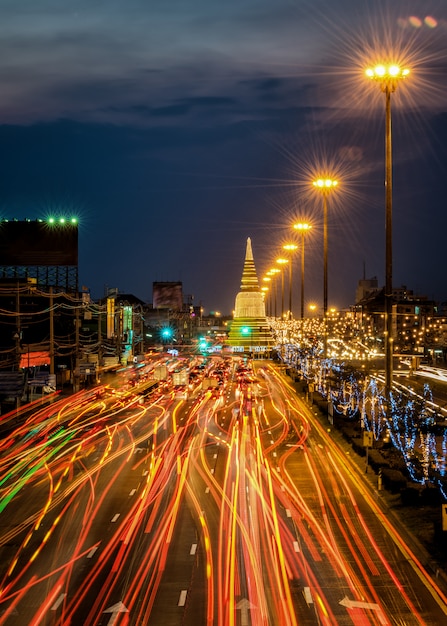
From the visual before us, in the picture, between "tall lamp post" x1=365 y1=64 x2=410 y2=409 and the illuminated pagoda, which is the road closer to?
"tall lamp post" x1=365 y1=64 x2=410 y2=409

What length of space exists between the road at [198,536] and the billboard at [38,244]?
51.0 metres

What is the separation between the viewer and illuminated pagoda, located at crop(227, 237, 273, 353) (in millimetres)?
143875

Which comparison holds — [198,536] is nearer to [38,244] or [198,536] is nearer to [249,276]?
[38,244]

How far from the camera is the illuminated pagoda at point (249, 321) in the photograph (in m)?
144

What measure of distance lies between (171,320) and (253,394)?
134547 millimetres

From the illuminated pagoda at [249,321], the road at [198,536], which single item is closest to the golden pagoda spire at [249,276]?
the illuminated pagoda at [249,321]

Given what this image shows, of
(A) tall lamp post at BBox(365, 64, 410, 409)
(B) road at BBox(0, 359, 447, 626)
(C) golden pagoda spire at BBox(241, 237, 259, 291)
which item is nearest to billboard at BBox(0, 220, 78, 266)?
(B) road at BBox(0, 359, 447, 626)

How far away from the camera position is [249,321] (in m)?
149

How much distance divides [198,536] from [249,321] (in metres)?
127

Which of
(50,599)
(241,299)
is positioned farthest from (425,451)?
(241,299)

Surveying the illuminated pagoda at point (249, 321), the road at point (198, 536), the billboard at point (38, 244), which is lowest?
the road at point (198, 536)

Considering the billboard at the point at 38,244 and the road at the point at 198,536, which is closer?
the road at the point at 198,536

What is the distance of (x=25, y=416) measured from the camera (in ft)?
166

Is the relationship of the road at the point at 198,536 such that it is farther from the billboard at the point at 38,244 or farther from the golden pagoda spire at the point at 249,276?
the golden pagoda spire at the point at 249,276
